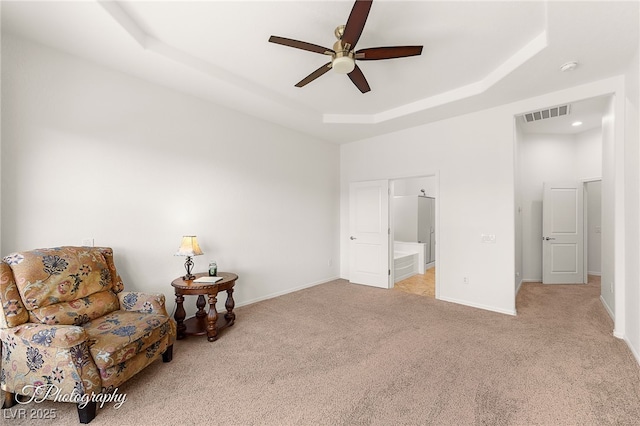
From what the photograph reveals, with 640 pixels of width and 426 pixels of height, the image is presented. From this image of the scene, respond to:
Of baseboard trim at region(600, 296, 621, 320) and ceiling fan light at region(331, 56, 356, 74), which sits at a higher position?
ceiling fan light at region(331, 56, 356, 74)

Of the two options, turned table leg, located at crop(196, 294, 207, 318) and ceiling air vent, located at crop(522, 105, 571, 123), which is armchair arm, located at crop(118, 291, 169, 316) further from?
ceiling air vent, located at crop(522, 105, 571, 123)

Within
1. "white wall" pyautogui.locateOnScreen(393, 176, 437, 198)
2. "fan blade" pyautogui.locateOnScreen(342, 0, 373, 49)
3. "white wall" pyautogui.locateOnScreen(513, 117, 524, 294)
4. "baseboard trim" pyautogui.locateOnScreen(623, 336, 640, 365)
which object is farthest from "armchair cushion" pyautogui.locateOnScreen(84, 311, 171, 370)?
"white wall" pyautogui.locateOnScreen(393, 176, 437, 198)

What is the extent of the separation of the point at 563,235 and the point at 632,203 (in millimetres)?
3024

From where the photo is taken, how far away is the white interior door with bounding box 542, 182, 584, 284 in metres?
5.26

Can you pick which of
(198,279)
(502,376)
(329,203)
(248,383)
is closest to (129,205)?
(198,279)

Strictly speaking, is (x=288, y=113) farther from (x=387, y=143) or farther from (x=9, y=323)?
(x=9, y=323)

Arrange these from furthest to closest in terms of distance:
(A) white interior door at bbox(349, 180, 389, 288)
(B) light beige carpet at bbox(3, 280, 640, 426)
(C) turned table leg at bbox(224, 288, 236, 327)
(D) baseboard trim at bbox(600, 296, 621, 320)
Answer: (A) white interior door at bbox(349, 180, 389, 288), (D) baseboard trim at bbox(600, 296, 621, 320), (C) turned table leg at bbox(224, 288, 236, 327), (B) light beige carpet at bbox(3, 280, 640, 426)

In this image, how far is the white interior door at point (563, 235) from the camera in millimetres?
5258

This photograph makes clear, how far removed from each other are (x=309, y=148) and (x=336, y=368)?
3.71 meters

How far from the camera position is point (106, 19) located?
2.16 metres

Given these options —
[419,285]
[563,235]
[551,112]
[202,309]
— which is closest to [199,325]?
[202,309]

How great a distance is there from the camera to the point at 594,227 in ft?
18.5

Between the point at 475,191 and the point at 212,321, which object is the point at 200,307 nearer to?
the point at 212,321

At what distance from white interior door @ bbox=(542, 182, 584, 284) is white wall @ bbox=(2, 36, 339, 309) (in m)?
4.51
